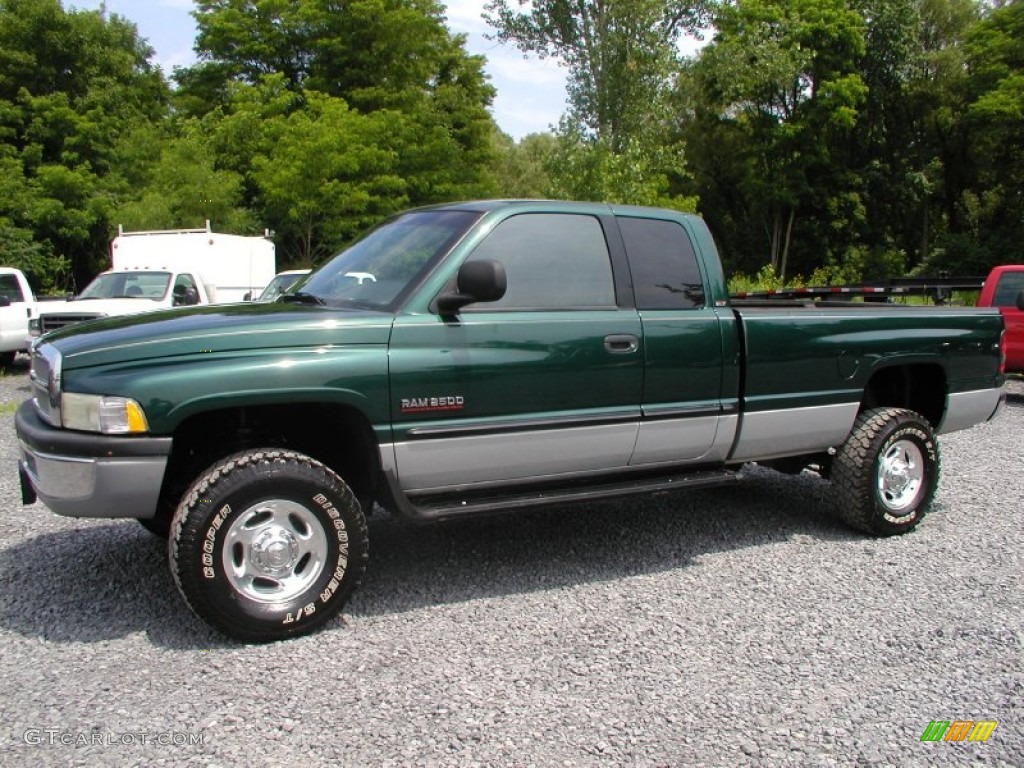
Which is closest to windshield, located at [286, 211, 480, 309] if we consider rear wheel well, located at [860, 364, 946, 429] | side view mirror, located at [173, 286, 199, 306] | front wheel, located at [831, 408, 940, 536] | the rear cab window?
front wheel, located at [831, 408, 940, 536]

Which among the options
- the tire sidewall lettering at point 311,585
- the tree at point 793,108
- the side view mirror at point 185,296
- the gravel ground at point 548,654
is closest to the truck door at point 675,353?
the gravel ground at point 548,654

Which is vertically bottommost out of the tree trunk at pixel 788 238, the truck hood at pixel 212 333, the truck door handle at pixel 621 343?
the truck door handle at pixel 621 343

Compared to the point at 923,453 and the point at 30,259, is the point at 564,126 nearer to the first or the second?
the point at 30,259

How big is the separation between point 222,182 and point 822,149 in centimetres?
2601

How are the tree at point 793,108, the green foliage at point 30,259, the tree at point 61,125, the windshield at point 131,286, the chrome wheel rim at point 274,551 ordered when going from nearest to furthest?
the chrome wheel rim at point 274,551 → the windshield at point 131,286 → the green foliage at point 30,259 → the tree at point 61,125 → the tree at point 793,108

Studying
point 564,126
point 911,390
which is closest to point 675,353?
point 911,390

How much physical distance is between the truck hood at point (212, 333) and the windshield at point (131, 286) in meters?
9.61

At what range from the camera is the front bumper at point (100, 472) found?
357cm

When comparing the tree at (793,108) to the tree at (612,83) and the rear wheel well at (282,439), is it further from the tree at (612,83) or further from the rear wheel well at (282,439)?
the rear wheel well at (282,439)

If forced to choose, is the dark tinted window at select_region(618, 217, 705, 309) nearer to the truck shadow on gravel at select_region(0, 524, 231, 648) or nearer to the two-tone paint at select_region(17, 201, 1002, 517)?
the two-tone paint at select_region(17, 201, 1002, 517)

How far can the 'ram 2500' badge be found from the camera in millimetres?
4020

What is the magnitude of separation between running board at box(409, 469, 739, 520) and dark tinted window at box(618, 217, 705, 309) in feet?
3.07

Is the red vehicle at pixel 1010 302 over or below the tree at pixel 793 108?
below

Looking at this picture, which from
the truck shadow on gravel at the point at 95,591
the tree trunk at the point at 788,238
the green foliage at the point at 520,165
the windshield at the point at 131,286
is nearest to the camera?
the truck shadow on gravel at the point at 95,591
